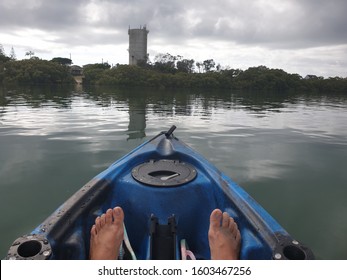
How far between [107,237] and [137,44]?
234 feet

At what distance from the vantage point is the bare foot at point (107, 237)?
2.12 m

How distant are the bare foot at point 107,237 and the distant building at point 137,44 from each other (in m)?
69.6

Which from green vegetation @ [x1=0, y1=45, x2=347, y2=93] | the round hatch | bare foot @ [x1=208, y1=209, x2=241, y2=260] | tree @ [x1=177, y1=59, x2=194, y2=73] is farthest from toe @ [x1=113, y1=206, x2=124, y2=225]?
tree @ [x1=177, y1=59, x2=194, y2=73]

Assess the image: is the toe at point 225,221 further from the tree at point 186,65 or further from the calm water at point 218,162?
the tree at point 186,65

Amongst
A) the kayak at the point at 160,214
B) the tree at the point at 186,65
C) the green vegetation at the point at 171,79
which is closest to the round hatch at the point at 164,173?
the kayak at the point at 160,214

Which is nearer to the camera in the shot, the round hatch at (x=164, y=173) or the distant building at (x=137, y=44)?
the round hatch at (x=164, y=173)

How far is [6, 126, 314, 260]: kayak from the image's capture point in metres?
1.92

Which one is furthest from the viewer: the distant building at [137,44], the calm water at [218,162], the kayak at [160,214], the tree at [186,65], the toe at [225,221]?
the distant building at [137,44]

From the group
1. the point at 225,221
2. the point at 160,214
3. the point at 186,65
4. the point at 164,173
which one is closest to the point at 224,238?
the point at 225,221

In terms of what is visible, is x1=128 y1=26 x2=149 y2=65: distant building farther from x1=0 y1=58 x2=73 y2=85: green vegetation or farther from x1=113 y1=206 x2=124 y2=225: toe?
x1=113 y1=206 x2=124 y2=225: toe

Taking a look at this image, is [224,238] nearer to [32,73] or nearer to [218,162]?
[218,162]

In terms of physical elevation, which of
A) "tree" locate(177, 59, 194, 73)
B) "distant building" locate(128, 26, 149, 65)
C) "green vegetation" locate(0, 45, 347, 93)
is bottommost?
"green vegetation" locate(0, 45, 347, 93)

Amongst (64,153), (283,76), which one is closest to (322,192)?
(64,153)
